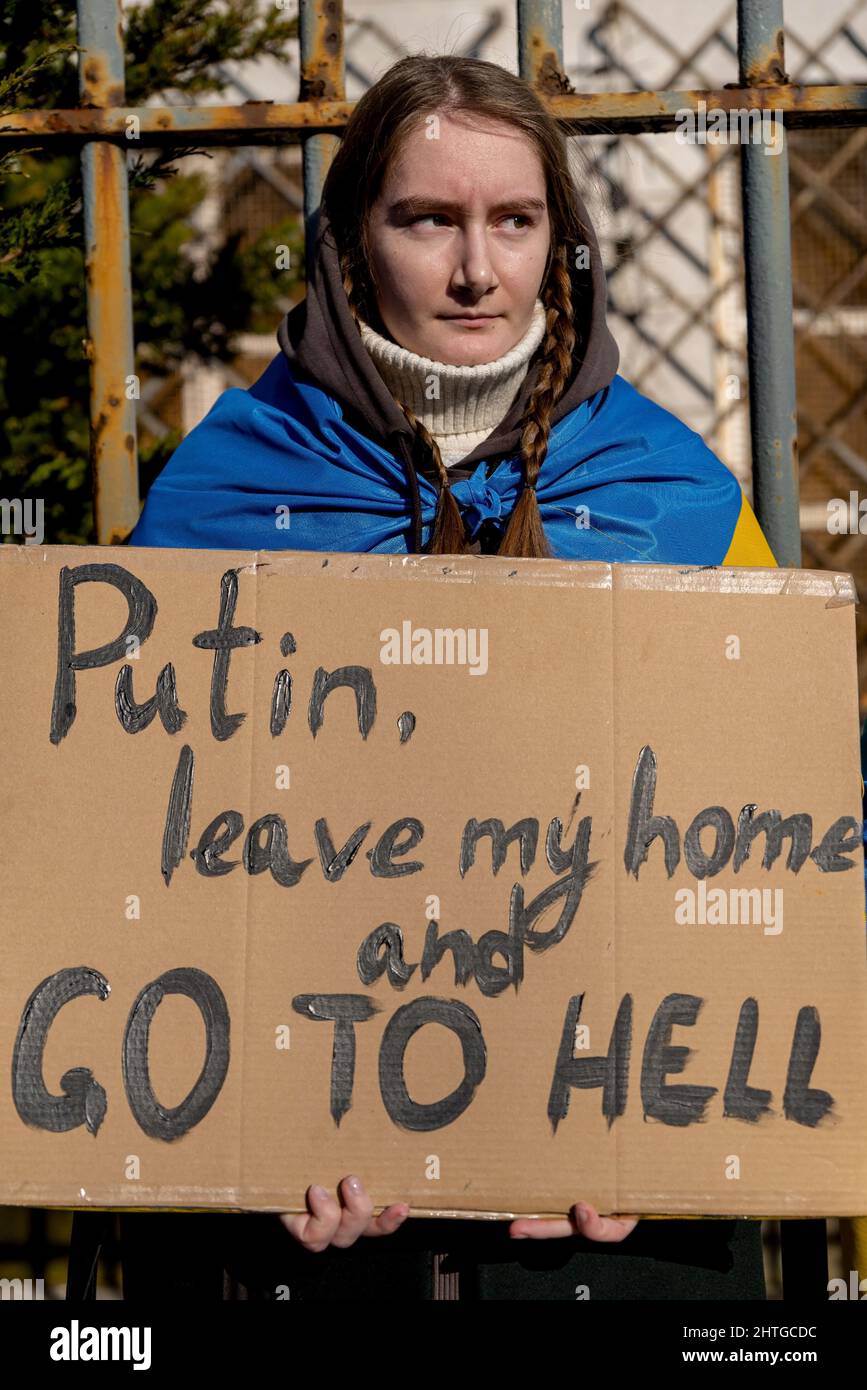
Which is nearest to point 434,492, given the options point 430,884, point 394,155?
point 394,155

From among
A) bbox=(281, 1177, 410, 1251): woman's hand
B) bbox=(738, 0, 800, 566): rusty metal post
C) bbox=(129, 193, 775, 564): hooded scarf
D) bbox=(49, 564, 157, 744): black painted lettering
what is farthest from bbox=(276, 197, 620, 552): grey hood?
bbox=(281, 1177, 410, 1251): woman's hand

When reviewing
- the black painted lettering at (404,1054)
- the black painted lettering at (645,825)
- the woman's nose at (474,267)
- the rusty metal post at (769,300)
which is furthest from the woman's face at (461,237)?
the black painted lettering at (404,1054)

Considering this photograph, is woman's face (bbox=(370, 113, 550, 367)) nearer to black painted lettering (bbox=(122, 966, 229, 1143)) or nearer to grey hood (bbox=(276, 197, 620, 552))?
grey hood (bbox=(276, 197, 620, 552))

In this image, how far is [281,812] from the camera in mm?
1293

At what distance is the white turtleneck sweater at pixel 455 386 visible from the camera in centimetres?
155

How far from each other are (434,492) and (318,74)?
565 mm

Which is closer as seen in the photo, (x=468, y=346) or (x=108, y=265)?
(x=468, y=346)

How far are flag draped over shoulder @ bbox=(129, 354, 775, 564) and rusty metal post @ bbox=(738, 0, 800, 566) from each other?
0.13 m

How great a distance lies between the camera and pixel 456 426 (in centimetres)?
161

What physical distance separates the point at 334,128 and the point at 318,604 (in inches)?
28.5

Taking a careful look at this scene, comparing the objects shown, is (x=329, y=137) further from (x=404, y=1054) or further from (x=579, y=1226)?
(x=579, y=1226)

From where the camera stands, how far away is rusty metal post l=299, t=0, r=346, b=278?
1.71m

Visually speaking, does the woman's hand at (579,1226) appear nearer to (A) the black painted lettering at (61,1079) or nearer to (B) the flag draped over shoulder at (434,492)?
(A) the black painted lettering at (61,1079)
